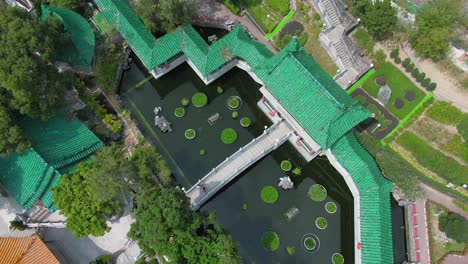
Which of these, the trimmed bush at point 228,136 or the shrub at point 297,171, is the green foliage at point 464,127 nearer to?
the shrub at point 297,171

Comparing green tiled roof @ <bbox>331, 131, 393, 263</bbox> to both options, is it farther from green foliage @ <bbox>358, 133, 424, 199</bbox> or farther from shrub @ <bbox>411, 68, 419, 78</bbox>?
shrub @ <bbox>411, 68, 419, 78</bbox>

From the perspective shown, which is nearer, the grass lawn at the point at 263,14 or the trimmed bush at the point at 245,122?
the trimmed bush at the point at 245,122

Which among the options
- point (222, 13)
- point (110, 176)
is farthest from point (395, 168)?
point (222, 13)

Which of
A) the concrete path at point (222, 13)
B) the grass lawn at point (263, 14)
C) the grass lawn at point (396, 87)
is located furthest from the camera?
the concrete path at point (222, 13)

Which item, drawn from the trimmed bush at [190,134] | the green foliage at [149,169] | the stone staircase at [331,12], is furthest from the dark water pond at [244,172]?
the stone staircase at [331,12]

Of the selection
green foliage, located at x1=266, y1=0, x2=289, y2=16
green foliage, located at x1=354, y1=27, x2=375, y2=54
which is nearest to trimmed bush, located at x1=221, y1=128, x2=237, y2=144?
green foliage, located at x1=266, y1=0, x2=289, y2=16

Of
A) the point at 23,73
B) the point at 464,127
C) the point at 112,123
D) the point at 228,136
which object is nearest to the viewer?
the point at 23,73

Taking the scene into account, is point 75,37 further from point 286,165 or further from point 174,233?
point 286,165
